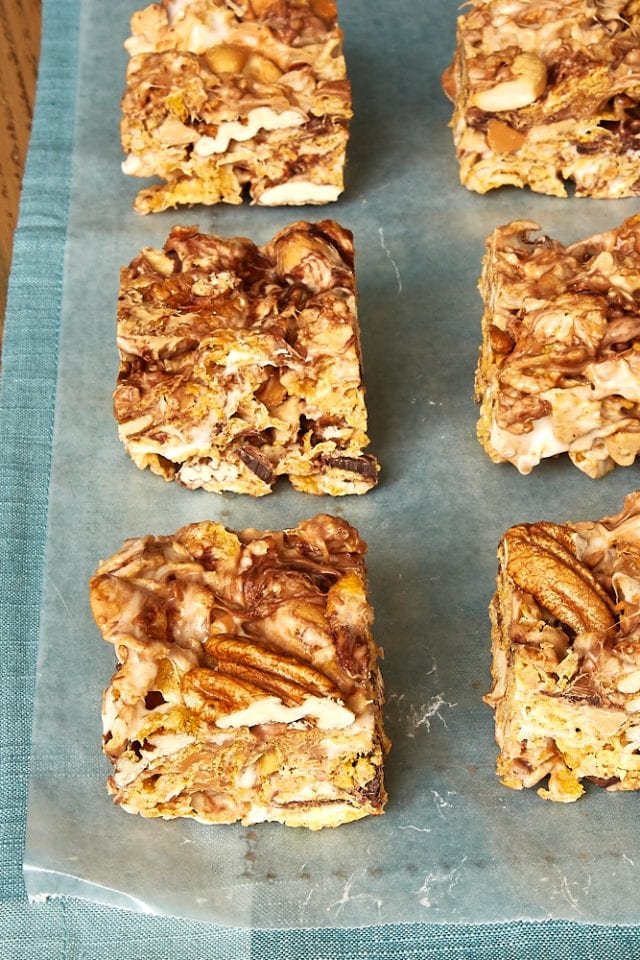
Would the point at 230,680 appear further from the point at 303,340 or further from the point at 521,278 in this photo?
the point at 521,278

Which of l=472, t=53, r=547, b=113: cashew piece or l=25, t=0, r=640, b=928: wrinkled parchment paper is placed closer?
l=25, t=0, r=640, b=928: wrinkled parchment paper

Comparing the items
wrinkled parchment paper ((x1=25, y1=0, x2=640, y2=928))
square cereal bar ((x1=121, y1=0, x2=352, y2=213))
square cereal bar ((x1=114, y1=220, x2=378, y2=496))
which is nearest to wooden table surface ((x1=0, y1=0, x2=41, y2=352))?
wrinkled parchment paper ((x1=25, y1=0, x2=640, y2=928))

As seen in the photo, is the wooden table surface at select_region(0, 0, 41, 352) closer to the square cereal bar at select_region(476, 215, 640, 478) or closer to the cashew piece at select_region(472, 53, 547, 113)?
the cashew piece at select_region(472, 53, 547, 113)

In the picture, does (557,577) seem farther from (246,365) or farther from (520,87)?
(520,87)

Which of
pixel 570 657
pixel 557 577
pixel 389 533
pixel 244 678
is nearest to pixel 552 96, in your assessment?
pixel 389 533

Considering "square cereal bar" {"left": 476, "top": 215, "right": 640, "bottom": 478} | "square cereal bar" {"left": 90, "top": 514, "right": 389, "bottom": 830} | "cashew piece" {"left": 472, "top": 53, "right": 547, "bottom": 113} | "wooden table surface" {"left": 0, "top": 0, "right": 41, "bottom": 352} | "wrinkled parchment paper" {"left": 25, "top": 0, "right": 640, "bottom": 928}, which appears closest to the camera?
"square cereal bar" {"left": 90, "top": 514, "right": 389, "bottom": 830}

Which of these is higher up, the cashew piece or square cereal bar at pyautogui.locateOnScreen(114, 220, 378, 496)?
the cashew piece

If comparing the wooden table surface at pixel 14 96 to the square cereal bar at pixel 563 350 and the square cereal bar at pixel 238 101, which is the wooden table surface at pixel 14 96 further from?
the square cereal bar at pixel 563 350

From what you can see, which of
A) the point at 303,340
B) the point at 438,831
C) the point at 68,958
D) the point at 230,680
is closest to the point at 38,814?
the point at 68,958
